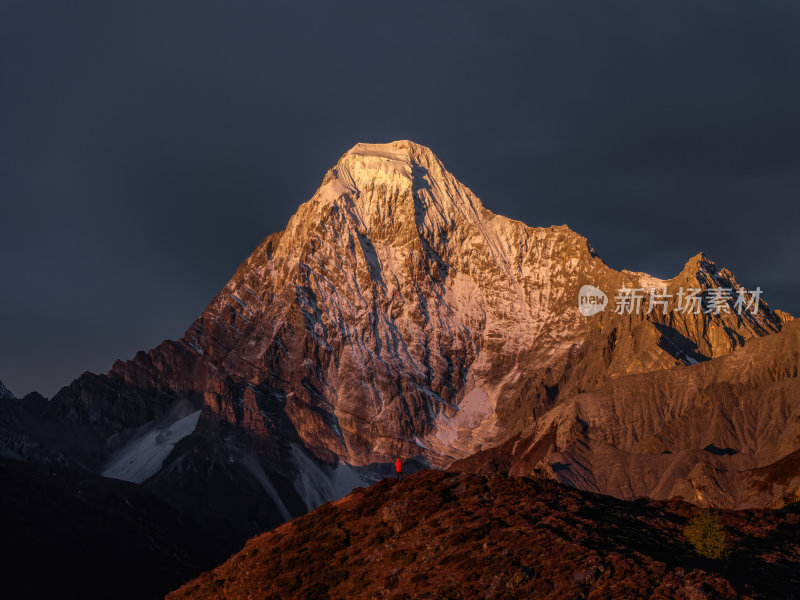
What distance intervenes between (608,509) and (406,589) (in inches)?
1141

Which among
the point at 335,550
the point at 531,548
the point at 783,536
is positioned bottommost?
the point at 783,536

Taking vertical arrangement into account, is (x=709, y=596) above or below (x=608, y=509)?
below

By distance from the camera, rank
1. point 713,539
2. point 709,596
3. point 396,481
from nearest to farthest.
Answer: point 709,596 → point 713,539 → point 396,481

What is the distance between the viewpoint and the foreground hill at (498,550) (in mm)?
69375

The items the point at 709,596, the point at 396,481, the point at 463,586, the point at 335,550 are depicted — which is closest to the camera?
the point at 709,596

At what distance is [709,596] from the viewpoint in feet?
212

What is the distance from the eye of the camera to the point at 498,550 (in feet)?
247

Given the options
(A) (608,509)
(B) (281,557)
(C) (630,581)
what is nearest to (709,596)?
(C) (630,581)

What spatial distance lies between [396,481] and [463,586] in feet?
Result: 100

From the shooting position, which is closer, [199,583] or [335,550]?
[335,550]

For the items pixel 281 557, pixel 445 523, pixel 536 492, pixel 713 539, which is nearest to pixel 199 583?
pixel 281 557

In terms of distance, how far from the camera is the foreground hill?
69.4m

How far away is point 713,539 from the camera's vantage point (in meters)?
80.8

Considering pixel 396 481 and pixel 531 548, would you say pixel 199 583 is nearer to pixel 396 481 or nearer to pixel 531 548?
pixel 396 481
